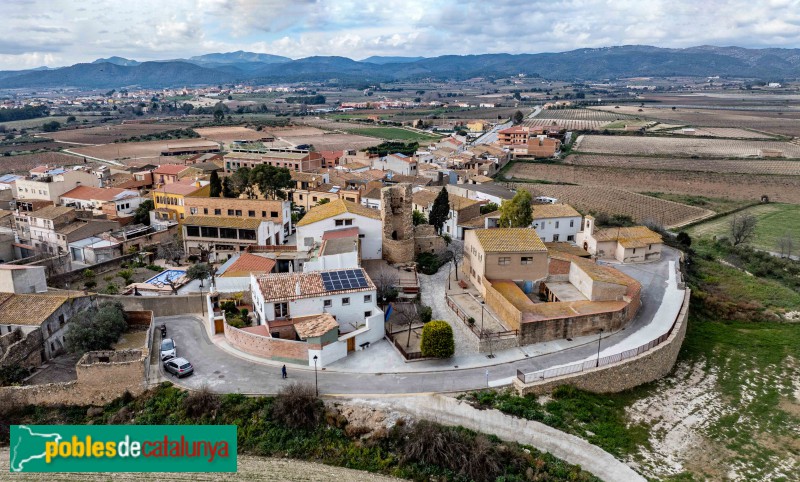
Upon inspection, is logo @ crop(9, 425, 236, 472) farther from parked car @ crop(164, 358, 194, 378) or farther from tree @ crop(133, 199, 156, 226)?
tree @ crop(133, 199, 156, 226)

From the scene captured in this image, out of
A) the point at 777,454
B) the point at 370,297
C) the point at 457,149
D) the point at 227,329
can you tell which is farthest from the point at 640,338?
the point at 457,149

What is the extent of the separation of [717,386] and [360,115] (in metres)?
164

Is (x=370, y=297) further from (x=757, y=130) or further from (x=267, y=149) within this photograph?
(x=757, y=130)

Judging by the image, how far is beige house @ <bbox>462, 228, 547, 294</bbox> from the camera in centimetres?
3259

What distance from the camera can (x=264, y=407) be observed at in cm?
2244

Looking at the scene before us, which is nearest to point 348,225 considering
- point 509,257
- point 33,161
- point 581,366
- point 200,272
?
point 200,272

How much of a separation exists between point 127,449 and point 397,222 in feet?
74.4

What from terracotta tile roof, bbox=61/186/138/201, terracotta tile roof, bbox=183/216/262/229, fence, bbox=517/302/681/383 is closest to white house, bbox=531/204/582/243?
fence, bbox=517/302/681/383

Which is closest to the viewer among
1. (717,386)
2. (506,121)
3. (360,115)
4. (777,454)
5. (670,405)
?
(777,454)

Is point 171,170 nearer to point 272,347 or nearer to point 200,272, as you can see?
point 200,272

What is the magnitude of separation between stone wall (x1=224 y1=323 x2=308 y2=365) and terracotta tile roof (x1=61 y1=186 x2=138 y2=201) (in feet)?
98.2

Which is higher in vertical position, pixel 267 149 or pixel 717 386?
pixel 267 149

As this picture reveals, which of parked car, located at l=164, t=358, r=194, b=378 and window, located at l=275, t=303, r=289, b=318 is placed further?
window, located at l=275, t=303, r=289, b=318

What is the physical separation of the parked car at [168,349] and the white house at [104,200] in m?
26.2
